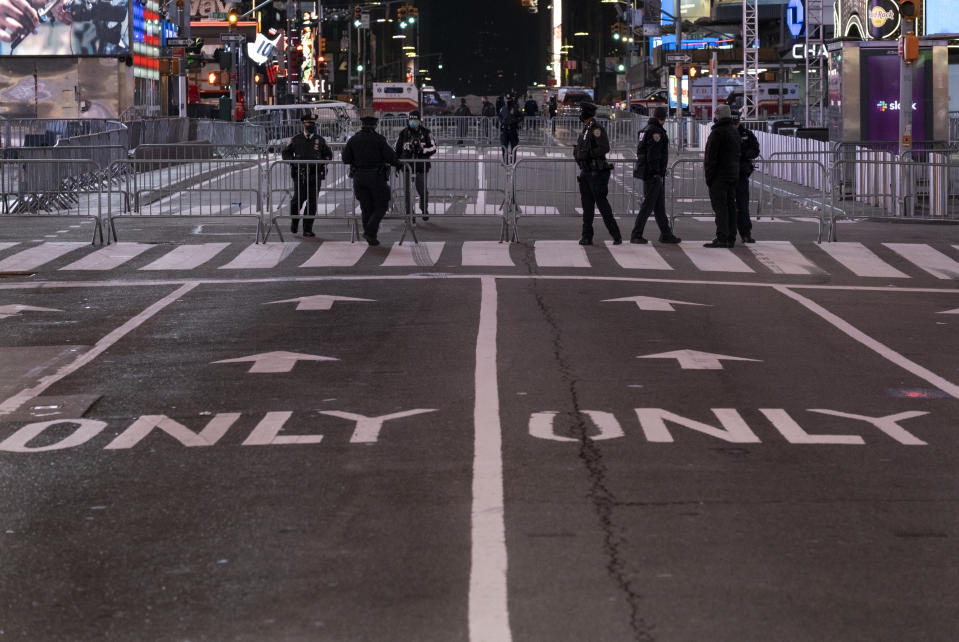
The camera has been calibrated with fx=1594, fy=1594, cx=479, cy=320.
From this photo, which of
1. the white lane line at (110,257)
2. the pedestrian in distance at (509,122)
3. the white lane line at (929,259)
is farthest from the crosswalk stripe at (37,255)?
the pedestrian in distance at (509,122)

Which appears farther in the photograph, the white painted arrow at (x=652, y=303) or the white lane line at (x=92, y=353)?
the white painted arrow at (x=652, y=303)

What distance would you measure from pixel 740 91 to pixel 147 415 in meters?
72.3

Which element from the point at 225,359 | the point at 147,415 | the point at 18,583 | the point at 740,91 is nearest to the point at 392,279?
the point at 225,359

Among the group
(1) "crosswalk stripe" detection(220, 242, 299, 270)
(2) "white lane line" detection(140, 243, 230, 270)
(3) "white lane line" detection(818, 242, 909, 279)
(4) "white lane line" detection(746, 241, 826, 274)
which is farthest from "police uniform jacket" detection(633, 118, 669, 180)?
(2) "white lane line" detection(140, 243, 230, 270)

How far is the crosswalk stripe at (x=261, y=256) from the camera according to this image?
62.1 feet

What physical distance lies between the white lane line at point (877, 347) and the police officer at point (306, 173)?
8.18m

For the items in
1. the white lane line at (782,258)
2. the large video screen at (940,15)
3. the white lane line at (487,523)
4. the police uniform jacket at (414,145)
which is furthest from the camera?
the large video screen at (940,15)

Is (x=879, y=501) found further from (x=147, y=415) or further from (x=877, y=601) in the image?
(x=147, y=415)

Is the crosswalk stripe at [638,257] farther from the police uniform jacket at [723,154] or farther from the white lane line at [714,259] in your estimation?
the police uniform jacket at [723,154]

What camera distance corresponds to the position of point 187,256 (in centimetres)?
2011

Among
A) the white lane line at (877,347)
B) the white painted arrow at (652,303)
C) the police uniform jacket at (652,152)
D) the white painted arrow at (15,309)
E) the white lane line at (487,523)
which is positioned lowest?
the white lane line at (487,523)

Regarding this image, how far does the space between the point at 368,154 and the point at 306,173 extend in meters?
1.99

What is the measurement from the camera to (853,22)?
34.8 metres

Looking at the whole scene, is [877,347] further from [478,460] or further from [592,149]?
[592,149]
